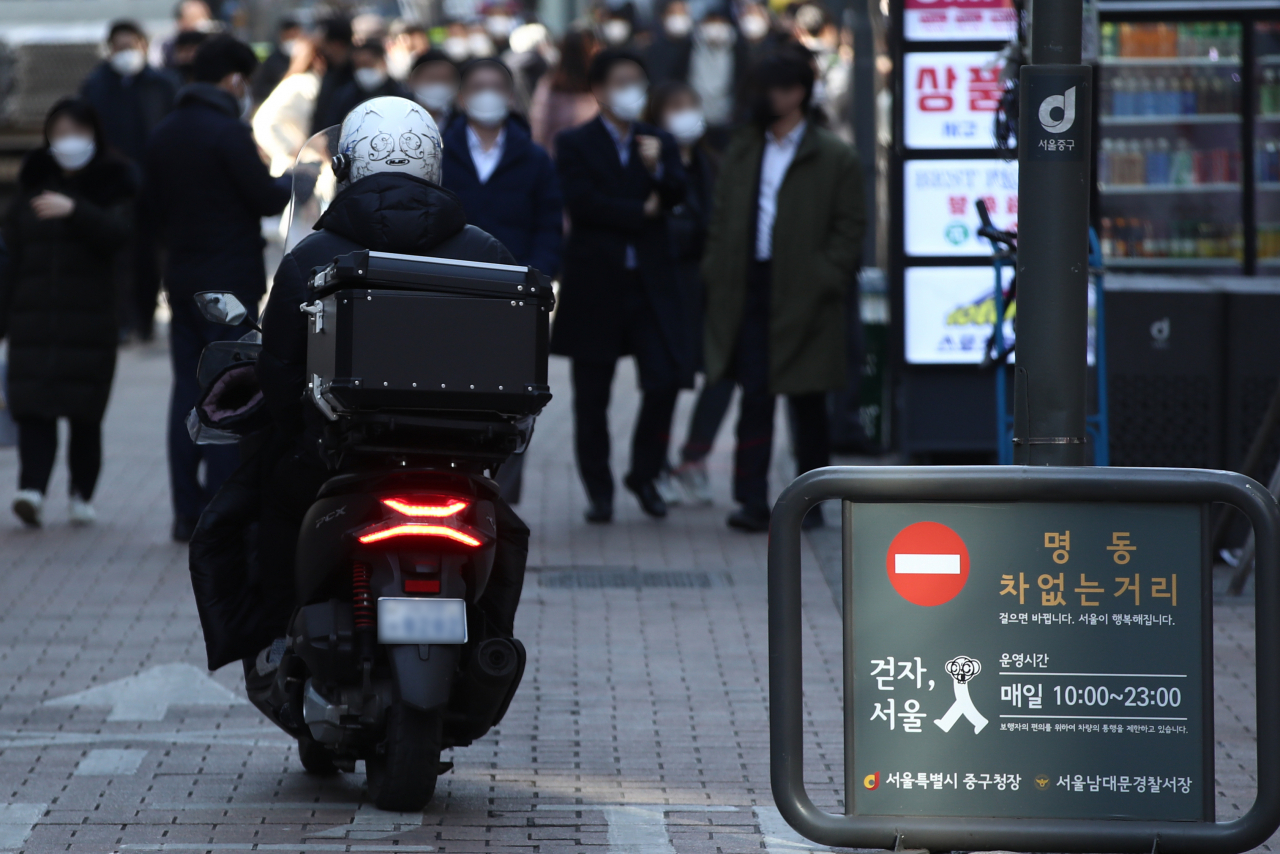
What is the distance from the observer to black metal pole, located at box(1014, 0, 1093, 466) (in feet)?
14.8

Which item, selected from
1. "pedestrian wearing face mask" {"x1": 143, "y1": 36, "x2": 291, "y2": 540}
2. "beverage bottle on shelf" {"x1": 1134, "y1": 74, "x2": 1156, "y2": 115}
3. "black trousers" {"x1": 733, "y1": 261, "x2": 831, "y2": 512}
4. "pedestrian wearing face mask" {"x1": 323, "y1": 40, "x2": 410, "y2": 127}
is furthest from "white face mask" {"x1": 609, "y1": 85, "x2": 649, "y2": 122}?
"beverage bottle on shelf" {"x1": 1134, "y1": 74, "x2": 1156, "y2": 115}

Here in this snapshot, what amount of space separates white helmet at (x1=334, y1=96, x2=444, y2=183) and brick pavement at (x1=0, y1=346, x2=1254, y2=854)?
1.55 m

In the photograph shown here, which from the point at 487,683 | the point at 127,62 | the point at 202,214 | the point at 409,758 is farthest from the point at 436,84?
the point at 127,62

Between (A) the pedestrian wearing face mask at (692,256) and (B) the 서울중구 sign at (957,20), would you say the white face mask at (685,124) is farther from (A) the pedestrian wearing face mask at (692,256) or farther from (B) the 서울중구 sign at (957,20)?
(B) the 서울중구 sign at (957,20)

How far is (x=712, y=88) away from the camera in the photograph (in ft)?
67.3

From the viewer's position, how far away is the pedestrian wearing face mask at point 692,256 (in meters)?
10.0

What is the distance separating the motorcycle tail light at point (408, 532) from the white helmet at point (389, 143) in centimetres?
90

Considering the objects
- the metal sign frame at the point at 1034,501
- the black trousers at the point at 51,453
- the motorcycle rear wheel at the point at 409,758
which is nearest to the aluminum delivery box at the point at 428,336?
the motorcycle rear wheel at the point at 409,758

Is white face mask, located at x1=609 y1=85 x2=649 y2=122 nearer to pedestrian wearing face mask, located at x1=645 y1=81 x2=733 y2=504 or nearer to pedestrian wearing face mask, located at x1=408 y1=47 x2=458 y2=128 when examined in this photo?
pedestrian wearing face mask, located at x1=645 y1=81 x2=733 y2=504

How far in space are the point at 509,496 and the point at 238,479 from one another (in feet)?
13.1

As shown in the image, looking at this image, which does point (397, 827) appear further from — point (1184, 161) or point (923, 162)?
point (1184, 161)

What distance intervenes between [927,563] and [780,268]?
536cm

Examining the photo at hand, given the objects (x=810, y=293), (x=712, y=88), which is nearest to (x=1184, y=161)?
(x=810, y=293)

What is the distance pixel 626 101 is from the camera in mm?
9758
